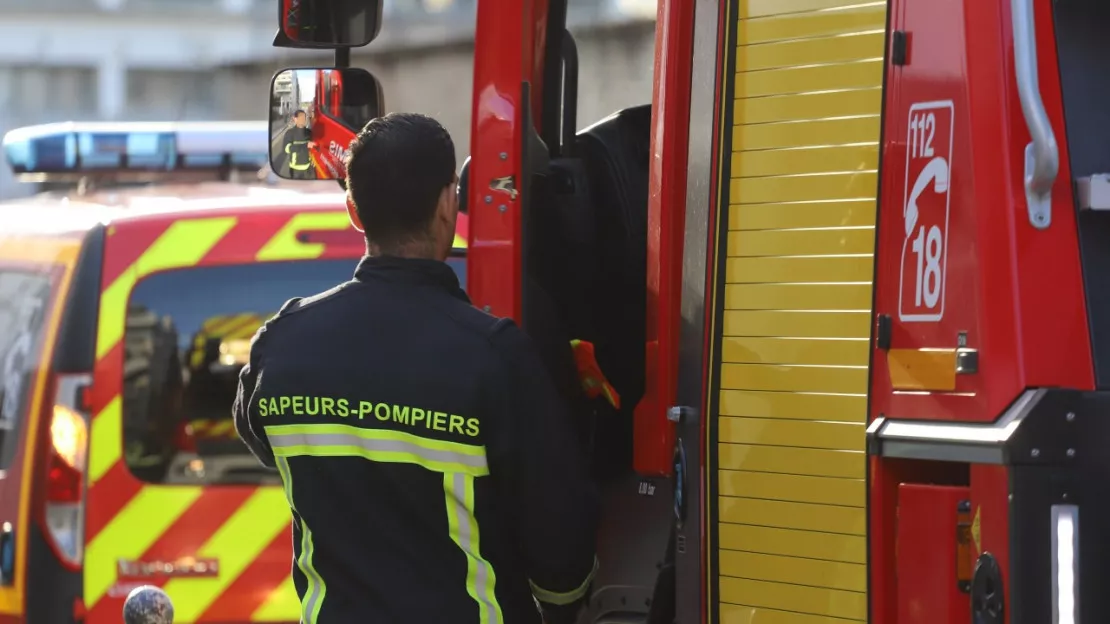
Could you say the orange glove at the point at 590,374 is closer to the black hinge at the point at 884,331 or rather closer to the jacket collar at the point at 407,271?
the jacket collar at the point at 407,271

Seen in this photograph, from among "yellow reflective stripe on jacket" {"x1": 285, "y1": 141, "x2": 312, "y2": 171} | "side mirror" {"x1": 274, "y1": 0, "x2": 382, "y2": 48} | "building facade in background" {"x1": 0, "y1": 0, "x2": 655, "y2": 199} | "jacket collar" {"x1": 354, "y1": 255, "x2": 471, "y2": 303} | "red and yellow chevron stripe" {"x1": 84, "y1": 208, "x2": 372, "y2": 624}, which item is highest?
"building facade in background" {"x1": 0, "y1": 0, "x2": 655, "y2": 199}

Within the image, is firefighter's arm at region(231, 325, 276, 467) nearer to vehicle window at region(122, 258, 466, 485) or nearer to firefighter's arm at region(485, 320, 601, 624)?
firefighter's arm at region(485, 320, 601, 624)

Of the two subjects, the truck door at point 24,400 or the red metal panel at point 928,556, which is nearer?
the red metal panel at point 928,556

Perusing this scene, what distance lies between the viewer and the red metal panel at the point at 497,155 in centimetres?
365

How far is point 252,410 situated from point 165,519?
2.34 meters

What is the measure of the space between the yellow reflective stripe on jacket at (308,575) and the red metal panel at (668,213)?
0.73 meters

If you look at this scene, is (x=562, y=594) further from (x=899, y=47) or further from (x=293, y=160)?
(x=293, y=160)

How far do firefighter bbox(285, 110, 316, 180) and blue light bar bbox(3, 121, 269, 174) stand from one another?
3.39 meters

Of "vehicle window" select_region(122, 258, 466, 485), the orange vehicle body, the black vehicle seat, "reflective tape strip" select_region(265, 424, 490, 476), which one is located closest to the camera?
"reflective tape strip" select_region(265, 424, 490, 476)

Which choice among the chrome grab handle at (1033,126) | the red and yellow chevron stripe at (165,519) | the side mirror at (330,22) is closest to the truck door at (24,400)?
the red and yellow chevron stripe at (165,519)

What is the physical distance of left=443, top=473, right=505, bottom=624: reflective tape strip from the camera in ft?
9.70

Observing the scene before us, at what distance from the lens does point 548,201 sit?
152 inches

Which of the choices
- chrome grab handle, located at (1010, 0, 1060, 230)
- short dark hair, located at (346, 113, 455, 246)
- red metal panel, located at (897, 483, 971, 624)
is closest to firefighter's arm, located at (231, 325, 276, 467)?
short dark hair, located at (346, 113, 455, 246)

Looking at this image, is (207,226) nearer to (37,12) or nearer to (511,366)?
(511,366)
